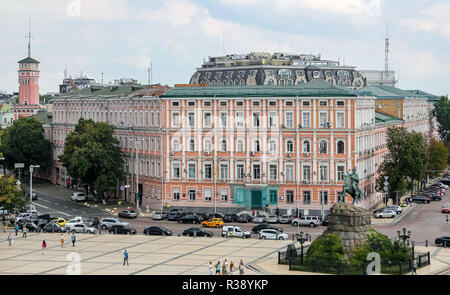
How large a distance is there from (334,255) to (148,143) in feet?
177

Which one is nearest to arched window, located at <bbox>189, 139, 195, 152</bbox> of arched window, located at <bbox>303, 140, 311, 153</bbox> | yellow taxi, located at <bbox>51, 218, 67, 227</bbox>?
arched window, located at <bbox>303, 140, 311, 153</bbox>

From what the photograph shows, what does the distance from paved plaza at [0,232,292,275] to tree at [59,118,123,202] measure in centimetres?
2566

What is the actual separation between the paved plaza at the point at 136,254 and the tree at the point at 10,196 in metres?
9.16

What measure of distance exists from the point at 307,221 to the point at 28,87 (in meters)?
108

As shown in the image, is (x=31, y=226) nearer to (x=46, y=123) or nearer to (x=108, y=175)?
(x=108, y=175)

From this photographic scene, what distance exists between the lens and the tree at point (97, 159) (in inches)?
4781

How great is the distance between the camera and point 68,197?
439ft

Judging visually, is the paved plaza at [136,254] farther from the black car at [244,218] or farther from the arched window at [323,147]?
the arched window at [323,147]

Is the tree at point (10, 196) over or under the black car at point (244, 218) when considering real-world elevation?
over

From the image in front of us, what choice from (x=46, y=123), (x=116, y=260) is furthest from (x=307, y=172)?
(x=46, y=123)

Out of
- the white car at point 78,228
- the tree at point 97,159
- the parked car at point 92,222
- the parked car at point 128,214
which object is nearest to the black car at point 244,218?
the parked car at point 128,214

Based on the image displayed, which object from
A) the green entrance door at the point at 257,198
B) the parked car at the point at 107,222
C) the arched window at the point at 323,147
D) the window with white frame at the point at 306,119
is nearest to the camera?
the parked car at the point at 107,222

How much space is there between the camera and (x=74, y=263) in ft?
255

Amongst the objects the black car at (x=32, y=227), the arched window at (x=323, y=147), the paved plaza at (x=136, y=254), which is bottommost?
the paved plaza at (x=136, y=254)
